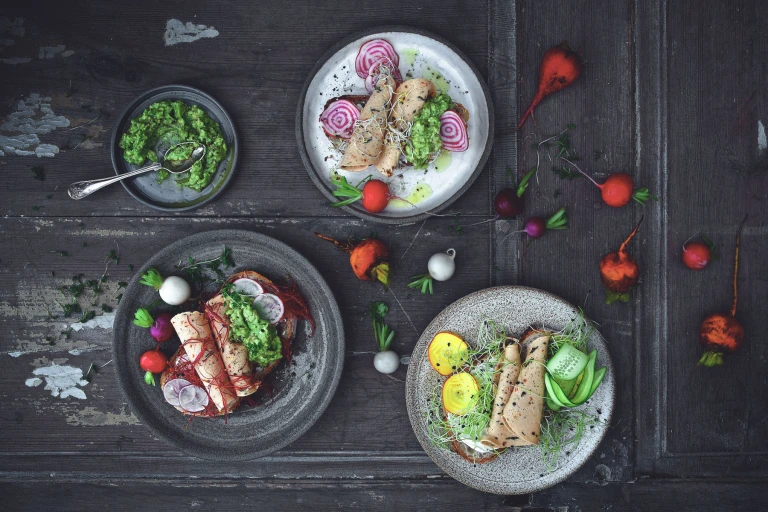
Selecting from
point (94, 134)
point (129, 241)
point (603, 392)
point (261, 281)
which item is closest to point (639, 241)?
point (603, 392)

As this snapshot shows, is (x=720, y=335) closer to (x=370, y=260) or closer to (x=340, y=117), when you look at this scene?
(x=370, y=260)

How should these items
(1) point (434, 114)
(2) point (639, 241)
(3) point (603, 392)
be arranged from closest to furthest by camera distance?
1. (1) point (434, 114)
2. (3) point (603, 392)
3. (2) point (639, 241)

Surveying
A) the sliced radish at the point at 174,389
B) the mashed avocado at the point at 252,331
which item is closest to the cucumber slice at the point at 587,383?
the mashed avocado at the point at 252,331

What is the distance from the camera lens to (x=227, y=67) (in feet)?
7.00

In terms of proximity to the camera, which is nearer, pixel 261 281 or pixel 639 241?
pixel 261 281

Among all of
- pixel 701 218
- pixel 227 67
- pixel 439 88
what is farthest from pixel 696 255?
pixel 227 67

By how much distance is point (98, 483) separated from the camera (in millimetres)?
2236

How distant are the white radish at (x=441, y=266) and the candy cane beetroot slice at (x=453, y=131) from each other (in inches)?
17.2

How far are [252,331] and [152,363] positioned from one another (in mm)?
448

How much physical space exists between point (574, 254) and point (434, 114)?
0.85 m

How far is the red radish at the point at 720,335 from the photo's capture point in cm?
206

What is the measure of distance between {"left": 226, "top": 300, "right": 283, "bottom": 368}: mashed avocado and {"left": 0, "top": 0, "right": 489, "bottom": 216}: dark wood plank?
1.46ft

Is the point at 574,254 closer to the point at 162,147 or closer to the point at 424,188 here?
the point at 424,188

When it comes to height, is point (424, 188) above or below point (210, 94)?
below
